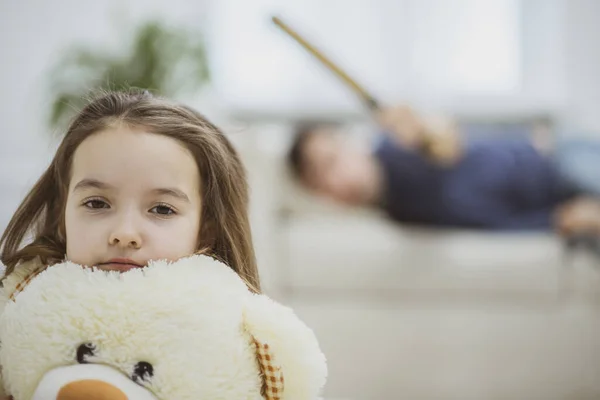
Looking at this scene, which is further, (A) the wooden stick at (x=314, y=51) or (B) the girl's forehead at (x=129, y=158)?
(A) the wooden stick at (x=314, y=51)

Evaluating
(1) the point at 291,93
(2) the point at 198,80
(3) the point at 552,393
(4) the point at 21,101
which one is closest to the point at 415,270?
(3) the point at 552,393

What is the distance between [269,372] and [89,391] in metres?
0.16

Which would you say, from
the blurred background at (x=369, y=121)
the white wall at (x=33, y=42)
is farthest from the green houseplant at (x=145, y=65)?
the white wall at (x=33, y=42)

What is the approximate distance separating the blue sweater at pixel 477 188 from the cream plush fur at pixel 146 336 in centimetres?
160

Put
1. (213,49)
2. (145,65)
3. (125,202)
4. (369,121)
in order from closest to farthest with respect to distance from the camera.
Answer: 1. (125,202)
2. (145,65)
3. (369,121)
4. (213,49)

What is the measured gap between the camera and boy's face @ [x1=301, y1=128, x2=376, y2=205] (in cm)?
229

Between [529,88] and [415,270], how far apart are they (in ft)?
6.13

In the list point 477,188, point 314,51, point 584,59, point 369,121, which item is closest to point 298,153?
point 477,188

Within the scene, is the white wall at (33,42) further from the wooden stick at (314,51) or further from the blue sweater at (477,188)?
the wooden stick at (314,51)

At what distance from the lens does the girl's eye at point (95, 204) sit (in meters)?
0.64

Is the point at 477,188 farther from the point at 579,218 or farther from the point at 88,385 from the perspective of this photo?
the point at 88,385

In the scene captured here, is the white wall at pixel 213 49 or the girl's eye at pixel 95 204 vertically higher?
the white wall at pixel 213 49

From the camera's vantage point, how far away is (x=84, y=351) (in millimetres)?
567

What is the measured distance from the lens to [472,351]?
1.78 m
